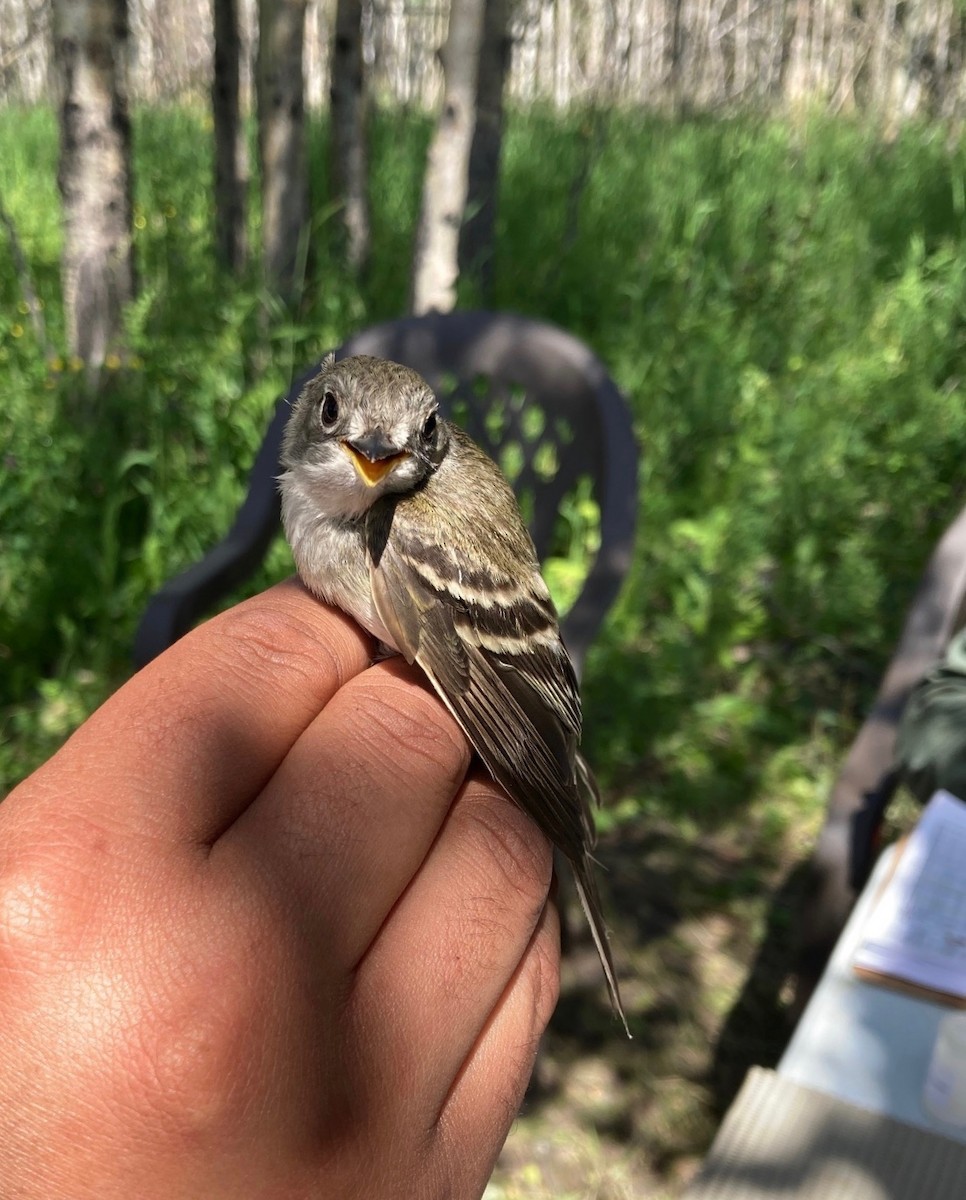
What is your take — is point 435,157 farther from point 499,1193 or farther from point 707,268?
point 499,1193

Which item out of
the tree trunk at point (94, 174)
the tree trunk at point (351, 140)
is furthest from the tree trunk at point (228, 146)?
the tree trunk at point (94, 174)

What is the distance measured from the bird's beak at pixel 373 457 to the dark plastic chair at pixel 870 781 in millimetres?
1773

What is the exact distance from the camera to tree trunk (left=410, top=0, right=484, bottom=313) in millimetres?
4281

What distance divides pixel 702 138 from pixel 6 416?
7.41m

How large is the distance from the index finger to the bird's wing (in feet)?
0.63

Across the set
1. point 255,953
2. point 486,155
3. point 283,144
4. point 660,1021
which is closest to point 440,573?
point 255,953

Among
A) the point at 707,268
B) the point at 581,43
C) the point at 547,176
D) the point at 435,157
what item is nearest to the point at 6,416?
the point at 435,157

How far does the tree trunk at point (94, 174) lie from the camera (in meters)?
4.11

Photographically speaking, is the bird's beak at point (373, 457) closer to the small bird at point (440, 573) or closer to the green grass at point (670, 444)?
the small bird at point (440, 573)

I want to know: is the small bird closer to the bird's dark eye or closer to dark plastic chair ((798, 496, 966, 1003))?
the bird's dark eye

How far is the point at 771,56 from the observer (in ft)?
44.2

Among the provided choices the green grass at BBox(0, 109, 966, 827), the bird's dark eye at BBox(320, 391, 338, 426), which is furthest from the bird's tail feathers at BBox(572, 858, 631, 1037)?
the green grass at BBox(0, 109, 966, 827)

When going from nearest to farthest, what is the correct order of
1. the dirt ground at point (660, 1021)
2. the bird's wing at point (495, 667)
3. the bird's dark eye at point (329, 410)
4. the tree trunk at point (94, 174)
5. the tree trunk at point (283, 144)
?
the bird's wing at point (495, 667) → the bird's dark eye at point (329, 410) → the dirt ground at point (660, 1021) → the tree trunk at point (94, 174) → the tree trunk at point (283, 144)

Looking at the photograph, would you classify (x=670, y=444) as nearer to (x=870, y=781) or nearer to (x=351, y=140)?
(x=870, y=781)
